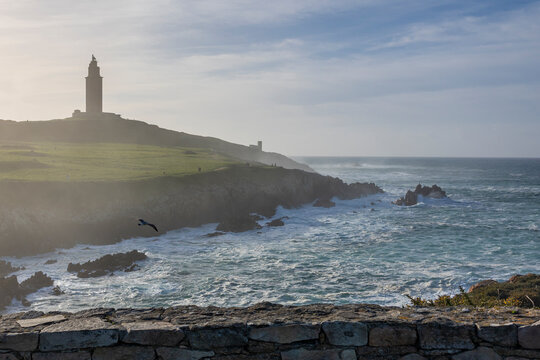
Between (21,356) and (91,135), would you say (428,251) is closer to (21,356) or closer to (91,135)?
(21,356)

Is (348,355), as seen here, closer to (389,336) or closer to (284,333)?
(389,336)

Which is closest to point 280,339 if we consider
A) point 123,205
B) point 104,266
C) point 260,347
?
point 260,347

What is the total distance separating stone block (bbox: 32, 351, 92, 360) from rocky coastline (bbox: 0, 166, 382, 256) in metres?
28.2

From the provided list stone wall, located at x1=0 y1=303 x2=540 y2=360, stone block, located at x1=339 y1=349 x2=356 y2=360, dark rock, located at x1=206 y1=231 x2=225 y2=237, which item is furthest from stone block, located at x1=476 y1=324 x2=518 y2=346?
dark rock, located at x1=206 y1=231 x2=225 y2=237

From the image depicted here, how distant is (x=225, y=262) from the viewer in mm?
29203

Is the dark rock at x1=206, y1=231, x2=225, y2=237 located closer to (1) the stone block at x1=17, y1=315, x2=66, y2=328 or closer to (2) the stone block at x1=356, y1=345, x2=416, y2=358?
(1) the stone block at x1=17, y1=315, x2=66, y2=328

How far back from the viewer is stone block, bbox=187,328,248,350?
557 cm

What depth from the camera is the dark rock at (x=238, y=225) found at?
39844 millimetres

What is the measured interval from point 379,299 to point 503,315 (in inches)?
612

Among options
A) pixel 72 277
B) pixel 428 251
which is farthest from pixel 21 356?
pixel 428 251

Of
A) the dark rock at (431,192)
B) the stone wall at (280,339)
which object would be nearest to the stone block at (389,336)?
the stone wall at (280,339)

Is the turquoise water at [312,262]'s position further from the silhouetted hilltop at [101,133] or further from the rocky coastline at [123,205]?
the silhouetted hilltop at [101,133]

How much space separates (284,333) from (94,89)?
333 feet

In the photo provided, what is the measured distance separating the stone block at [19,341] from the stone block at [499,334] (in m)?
5.24
